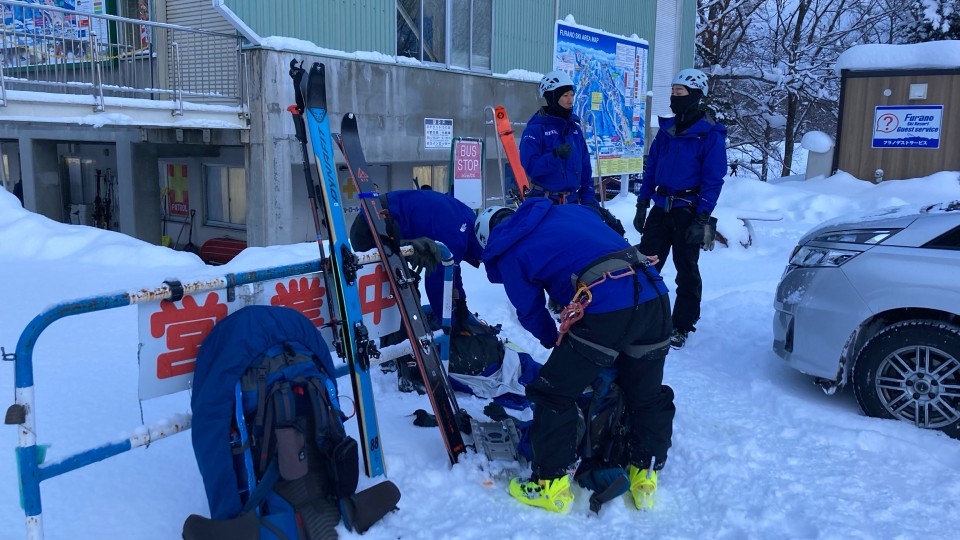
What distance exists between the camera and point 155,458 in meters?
3.48

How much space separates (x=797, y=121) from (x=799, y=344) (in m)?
29.1

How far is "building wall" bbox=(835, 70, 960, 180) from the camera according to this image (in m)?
12.3

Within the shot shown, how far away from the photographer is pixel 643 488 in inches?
135

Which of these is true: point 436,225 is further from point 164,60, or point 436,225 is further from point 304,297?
point 164,60

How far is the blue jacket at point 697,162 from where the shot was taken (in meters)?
5.70

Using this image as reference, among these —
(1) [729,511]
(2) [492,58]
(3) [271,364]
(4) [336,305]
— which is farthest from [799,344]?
(2) [492,58]

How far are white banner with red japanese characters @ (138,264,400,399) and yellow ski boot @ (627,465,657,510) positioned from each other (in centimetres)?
172

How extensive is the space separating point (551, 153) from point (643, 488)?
3.42 m

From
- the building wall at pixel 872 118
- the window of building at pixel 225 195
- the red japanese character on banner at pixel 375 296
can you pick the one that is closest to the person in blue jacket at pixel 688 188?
the red japanese character on banner at pixel 375 296

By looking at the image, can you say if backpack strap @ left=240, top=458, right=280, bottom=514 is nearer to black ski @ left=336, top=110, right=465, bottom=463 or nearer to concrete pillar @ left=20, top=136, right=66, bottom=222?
black ski @ left=336, top=110, right=465, bottom=463

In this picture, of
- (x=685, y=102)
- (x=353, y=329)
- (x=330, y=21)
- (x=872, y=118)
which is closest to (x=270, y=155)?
(x=330, y=21)

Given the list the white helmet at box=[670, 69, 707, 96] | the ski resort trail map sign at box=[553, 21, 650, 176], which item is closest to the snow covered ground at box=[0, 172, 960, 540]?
the white helmet at box=[670, 69, 707, 96]

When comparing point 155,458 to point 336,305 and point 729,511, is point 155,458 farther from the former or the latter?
point 729,511

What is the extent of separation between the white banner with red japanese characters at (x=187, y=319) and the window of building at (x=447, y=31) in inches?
373
